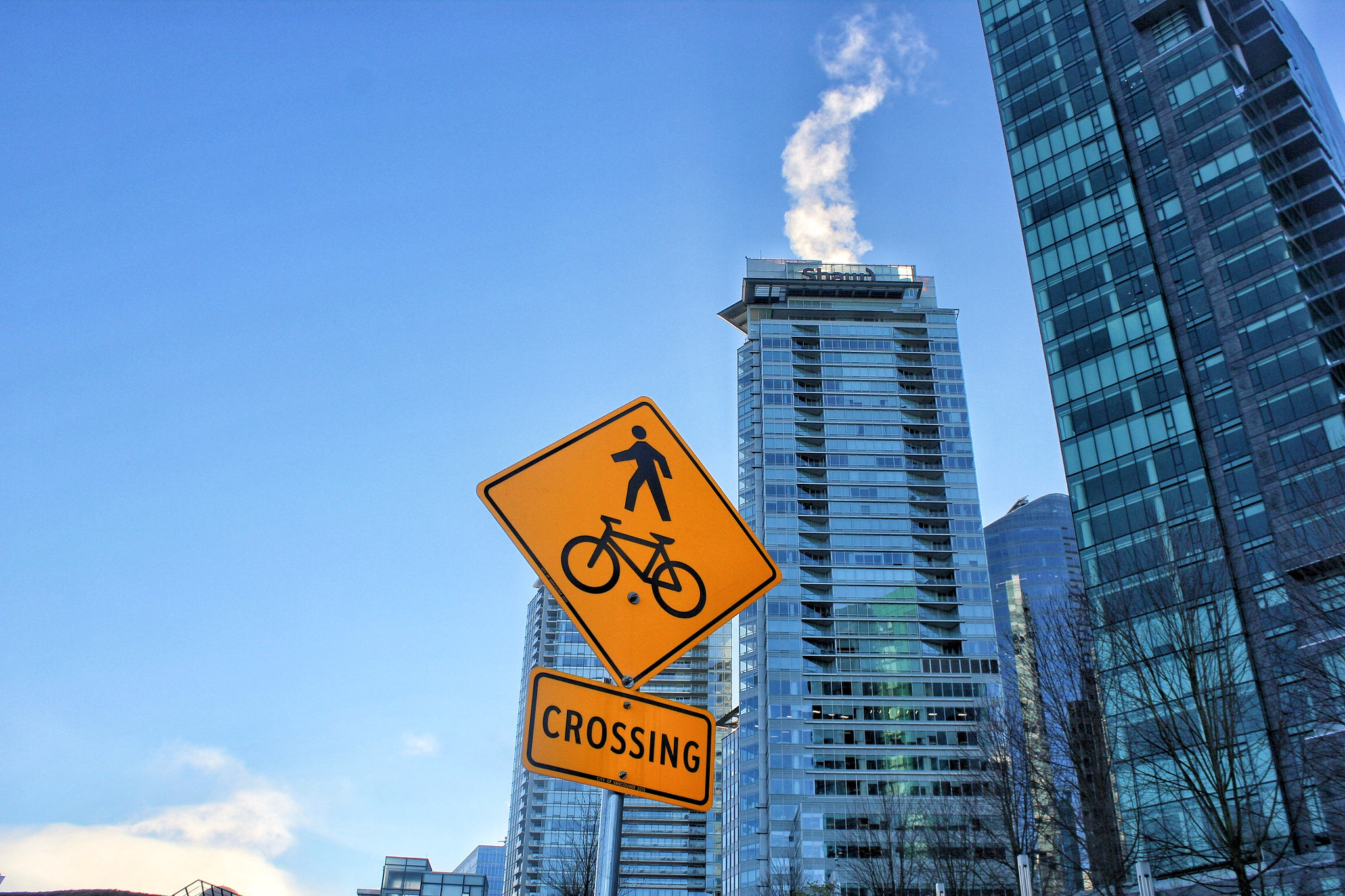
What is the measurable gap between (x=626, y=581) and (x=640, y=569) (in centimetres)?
7

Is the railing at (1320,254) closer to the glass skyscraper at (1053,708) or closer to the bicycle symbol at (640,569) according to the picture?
the glass skyscraper at (1053,708)

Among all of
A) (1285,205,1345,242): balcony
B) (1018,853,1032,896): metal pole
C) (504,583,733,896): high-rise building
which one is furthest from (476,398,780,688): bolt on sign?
(504,583,733,896): high-rise building

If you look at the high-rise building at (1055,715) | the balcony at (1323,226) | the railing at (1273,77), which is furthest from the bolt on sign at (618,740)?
the railing at (1273,77)

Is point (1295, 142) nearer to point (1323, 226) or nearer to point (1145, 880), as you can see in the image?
point (1323, 226)

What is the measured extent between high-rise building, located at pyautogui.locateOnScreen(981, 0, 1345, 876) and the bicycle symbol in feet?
147

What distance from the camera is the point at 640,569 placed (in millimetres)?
3238

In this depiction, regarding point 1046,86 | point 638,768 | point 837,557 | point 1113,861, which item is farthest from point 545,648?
point 638,768

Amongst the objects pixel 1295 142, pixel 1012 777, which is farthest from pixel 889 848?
pixel 1295 142

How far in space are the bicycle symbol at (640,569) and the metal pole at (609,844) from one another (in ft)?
2.07

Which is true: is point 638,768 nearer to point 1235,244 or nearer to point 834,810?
point 1235,244

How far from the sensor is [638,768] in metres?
2.96

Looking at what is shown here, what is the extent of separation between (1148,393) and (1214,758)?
45.6m

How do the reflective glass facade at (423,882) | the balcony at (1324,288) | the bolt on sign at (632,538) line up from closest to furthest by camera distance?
the bolt on sign at (632,538), the reflective glass facade at (423,882), the balcony at (1324,288)

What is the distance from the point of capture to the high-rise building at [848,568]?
3780 inches
